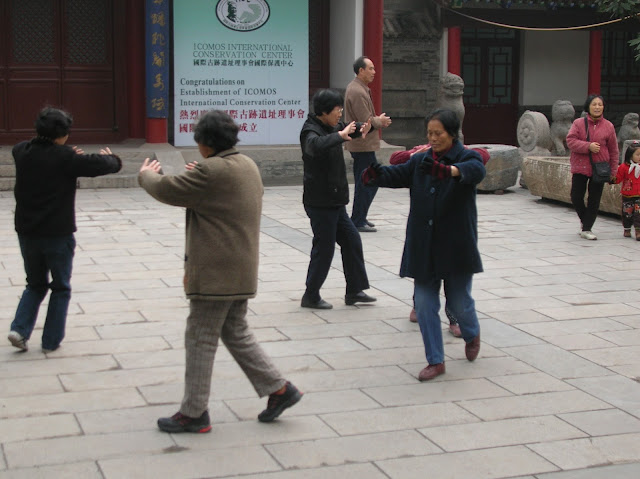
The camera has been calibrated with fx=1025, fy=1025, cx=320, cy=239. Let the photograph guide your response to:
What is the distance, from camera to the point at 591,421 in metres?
4.84

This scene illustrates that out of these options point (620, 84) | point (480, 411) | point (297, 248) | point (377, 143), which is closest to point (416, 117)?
point (620, 84)

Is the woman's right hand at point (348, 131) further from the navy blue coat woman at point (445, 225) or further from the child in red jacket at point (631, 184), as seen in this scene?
the child in red jacket at point (631, 184)

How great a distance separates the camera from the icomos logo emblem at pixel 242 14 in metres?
14.2

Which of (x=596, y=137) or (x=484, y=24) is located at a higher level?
(x=484, y=24)

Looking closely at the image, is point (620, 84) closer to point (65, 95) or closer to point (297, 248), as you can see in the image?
point (65, 95)

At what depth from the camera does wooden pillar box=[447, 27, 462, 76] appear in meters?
16.3


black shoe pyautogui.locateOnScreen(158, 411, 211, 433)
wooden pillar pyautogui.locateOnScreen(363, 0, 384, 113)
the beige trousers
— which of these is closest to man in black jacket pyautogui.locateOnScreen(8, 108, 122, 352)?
the beige trousers

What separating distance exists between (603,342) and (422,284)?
1437 millimetres

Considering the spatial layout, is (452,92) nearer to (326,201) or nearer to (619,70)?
(619,70)

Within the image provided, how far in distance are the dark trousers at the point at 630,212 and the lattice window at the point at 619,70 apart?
9.37m

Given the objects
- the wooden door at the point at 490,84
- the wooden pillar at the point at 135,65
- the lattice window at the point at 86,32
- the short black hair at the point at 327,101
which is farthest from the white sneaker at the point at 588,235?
the wooden door at the point at 490,84

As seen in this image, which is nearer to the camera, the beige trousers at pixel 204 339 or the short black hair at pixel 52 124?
the beige trousers at pixel 204 339

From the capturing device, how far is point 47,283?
5.85 meters

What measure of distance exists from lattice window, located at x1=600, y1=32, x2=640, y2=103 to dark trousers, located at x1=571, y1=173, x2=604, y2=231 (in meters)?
9.47
